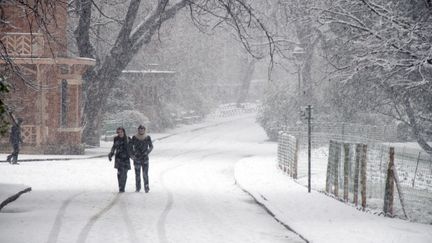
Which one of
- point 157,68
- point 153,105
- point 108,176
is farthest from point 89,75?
point 157,68

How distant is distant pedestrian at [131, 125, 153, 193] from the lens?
18.1m

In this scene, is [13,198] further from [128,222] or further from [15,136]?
[15,136]

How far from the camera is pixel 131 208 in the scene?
1504 centimetres

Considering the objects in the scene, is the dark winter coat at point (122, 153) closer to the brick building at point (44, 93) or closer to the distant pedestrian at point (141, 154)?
the distant pedestrian at point (141, 154)

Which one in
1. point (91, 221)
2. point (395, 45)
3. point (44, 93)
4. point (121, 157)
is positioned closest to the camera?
point (91, 221)

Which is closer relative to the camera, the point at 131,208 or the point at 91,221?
the point at 91,221

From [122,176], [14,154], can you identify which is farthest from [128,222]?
[14,154]

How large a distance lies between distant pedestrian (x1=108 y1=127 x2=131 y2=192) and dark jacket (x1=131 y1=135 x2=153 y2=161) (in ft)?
0.63

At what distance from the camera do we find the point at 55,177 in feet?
70.5

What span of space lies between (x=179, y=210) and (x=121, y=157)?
3.64 metres

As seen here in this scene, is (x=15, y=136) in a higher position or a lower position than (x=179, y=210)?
higher

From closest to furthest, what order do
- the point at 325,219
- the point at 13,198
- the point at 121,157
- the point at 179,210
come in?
the point at 325,219, the point at 179,210, the point at 13,198, the point at 121,157

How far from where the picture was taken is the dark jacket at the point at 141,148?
59.7 feet

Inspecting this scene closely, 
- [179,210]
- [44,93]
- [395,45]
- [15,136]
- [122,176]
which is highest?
[395,45]
